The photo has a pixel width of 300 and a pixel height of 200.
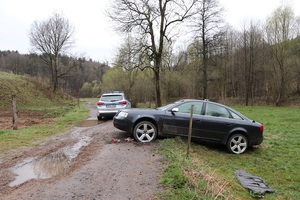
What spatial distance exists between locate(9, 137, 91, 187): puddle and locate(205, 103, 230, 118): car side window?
4543 mm

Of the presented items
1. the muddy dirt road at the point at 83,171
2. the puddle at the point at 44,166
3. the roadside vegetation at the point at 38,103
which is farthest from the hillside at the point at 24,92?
the puddle at the point at 44,166

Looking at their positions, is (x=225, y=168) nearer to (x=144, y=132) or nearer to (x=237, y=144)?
(x=237, y=144)

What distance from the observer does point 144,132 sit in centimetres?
824

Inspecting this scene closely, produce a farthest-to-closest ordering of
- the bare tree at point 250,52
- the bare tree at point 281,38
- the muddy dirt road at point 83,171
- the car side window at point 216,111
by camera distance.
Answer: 1. the bare tree at point 250,52
2. the bare tree at point 281,38
3. the car side window at point 216,111
4. the muddy dirt road at point 83,171

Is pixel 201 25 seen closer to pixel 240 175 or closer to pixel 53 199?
pixel 240 175

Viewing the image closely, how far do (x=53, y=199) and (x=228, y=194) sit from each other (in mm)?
2952

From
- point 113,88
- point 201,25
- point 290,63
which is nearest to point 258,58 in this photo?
point 290,63

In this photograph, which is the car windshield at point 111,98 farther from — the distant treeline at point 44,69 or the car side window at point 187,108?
the distant treeline at point 44,69

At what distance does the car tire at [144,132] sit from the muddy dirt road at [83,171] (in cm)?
26

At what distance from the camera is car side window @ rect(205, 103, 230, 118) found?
340 inches

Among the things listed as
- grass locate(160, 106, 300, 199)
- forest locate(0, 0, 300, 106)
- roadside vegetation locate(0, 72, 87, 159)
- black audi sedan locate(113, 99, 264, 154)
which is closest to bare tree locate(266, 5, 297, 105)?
forest locate(0, 0, 300, 106)

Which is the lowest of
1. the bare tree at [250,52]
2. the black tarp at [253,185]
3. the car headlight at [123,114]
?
the black tarp at [253,185]

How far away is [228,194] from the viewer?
4.33 metres

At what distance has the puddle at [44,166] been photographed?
5.24 metres
